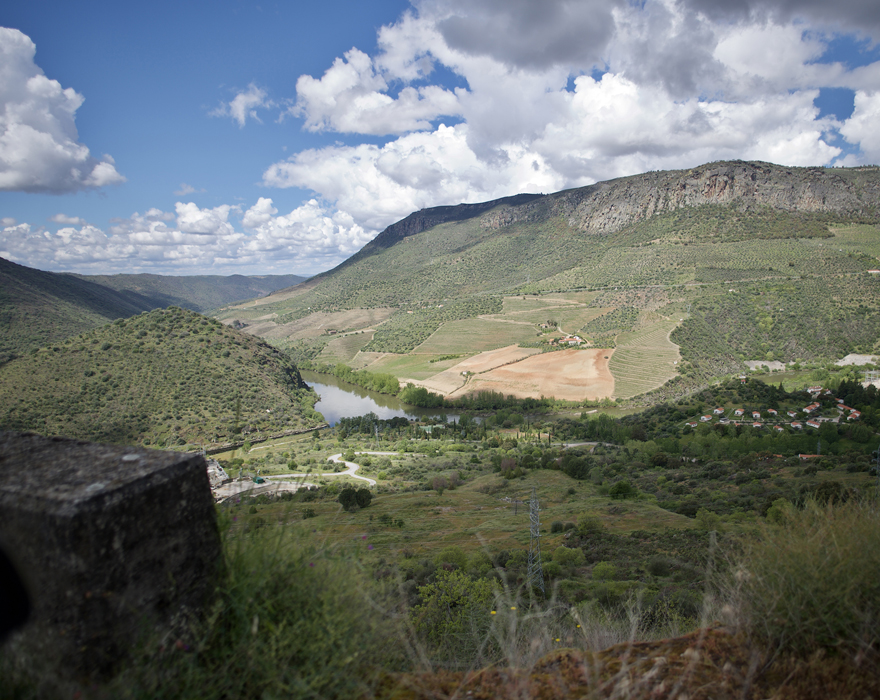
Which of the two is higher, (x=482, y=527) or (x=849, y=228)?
(x=849, y=228)

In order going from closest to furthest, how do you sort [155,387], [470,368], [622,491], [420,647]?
1. [420,647]
2. [622,491]
3. [155,387]
4. [470,368]

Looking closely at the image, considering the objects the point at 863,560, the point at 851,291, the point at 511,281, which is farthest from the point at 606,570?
the point at 511,281

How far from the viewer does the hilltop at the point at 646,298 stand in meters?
81.9

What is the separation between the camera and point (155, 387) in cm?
6191

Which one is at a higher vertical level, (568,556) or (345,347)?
(345,347)

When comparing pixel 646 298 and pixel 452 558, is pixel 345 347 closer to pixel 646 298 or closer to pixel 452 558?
pixel 646 298

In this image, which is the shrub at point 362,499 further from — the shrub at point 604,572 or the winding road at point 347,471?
the shrub at point 604,572

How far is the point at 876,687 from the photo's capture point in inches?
113

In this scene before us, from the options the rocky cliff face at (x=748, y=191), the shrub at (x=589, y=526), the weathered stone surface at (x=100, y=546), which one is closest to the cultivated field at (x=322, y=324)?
the rocky cliff face at (x=748, y=191)

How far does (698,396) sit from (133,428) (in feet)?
230

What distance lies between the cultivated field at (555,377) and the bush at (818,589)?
237 feet

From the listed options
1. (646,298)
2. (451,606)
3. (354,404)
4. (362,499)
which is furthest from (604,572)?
(646,298)

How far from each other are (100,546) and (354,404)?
85.7 metres

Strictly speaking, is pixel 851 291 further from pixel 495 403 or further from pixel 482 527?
pixel 482 527
